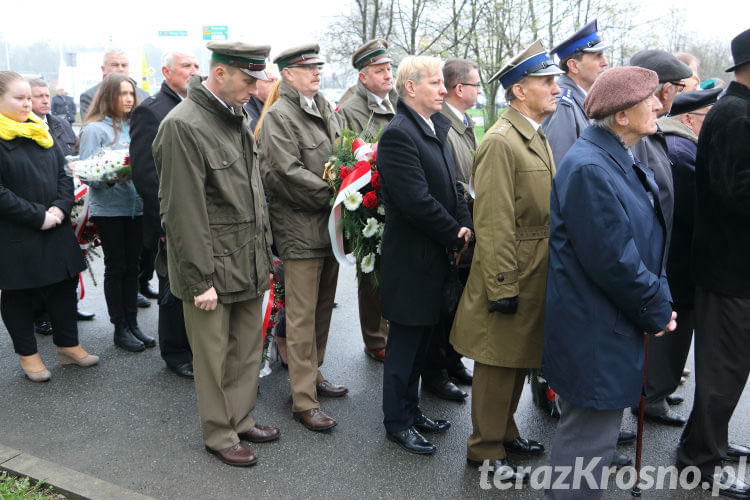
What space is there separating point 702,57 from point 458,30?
2193cm

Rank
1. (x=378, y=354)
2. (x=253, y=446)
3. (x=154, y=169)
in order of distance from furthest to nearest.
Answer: (x=378, y=354), (x=154, y=169), (x=253, y=446)

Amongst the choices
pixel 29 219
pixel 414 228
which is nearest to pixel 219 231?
pixel 414 228

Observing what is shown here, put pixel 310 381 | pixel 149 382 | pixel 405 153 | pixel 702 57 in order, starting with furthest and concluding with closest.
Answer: pixel 702 57, pixel 149 382, pixel 310 381, pixel 405 153

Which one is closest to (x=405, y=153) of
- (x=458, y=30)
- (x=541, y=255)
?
(x=541, y=255)

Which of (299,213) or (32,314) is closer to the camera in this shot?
(299,213)

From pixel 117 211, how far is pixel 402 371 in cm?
285

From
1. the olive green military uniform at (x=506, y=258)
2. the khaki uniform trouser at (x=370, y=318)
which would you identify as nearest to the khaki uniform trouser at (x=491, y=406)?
the olive green military uniform at (x=506, y=258)

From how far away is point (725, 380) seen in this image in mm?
3596

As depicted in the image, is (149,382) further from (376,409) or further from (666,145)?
(666,145)

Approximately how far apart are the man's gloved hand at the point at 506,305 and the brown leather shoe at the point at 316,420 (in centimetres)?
144

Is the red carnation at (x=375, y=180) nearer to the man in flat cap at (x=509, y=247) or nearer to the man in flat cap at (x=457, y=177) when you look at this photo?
the man in flat cap at (x=457, y=177)

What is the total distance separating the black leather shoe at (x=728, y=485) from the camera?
11.6 feet

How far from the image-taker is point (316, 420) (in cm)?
423

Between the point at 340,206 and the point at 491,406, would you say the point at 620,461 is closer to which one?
the point at 491,406
